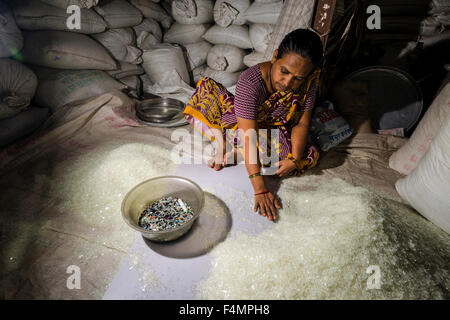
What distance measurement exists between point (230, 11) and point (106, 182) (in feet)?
6.50

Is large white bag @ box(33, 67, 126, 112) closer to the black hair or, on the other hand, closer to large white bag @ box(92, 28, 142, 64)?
large white bag @ box(92, 28, 142, 64)

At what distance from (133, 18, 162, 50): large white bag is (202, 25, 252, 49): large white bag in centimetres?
58

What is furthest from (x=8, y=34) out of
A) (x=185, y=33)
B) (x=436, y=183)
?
(x=436, y=183)

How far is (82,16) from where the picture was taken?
79.4 inches

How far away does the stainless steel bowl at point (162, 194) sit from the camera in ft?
3.71

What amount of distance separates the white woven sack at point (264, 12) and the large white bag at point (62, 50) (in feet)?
4.75

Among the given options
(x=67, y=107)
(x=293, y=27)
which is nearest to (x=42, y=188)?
(x=67, y=107)

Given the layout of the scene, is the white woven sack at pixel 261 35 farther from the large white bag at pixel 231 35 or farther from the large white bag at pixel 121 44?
the large white bag at pixel 121 44

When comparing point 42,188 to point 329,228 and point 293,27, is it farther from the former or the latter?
point 293,27

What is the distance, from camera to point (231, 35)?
2.46m

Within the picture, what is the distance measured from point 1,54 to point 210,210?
6.20ft

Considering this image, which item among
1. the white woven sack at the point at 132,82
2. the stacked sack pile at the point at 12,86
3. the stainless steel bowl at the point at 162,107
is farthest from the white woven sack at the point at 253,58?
the stacked sack pile at the point at 12,86

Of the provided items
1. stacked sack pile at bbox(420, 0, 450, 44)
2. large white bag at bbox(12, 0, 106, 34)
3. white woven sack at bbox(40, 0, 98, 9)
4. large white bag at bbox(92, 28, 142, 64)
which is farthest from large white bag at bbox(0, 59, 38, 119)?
stacked sack pile at bbox(420, 0, 450, 44)

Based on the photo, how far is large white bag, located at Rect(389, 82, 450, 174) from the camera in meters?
1.46
